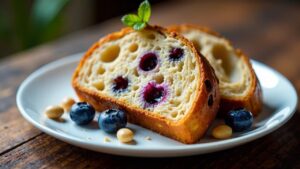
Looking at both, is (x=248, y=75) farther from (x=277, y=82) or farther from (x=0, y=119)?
(x=0, y=119)

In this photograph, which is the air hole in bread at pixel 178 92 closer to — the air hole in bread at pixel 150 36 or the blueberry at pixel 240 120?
the blueberry at pixel 240 120

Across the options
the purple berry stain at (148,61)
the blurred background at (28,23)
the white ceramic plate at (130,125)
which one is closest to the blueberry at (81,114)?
the white ceramic plate at (130,125)

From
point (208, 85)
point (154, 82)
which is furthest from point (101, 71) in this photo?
point (208, 85)

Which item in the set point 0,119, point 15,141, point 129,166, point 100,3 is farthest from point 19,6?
point 129,166

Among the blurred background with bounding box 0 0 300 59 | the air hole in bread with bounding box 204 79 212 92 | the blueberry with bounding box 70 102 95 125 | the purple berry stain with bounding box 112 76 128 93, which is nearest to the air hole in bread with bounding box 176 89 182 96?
the air hole in bread with bounding box 204 79 212 92

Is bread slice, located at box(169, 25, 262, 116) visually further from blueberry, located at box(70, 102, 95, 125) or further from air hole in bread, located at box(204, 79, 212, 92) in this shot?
blueberry, located at box(70, 102, 95, 125)
